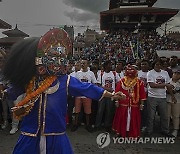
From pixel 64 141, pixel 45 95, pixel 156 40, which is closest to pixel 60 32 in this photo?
pixel 45 95

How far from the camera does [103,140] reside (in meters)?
5.50

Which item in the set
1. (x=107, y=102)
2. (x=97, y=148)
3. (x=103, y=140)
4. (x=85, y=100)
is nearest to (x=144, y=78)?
(x=107, y=102)

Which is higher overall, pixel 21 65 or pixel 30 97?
pixel 21 65

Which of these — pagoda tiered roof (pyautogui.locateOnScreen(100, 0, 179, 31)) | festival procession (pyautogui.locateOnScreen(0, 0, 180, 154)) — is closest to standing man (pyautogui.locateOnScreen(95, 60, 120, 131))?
festival procession (pyautogui.locateOnScreen(0, 0, 180, 154))

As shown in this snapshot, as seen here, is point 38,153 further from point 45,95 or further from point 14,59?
point 14,59

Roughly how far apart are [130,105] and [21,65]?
11.5 feet

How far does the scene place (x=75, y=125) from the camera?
613 cm

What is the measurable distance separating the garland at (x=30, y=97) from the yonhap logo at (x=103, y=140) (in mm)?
2999

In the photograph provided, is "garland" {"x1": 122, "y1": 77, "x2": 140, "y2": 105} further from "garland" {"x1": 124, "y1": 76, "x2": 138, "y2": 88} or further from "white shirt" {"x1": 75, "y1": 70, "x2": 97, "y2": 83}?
"white shirt" {"x1": 75, "y1": 70, "x2": 97, "y2": 83}

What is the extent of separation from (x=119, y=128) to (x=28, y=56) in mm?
3679

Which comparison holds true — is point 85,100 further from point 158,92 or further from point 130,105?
point 158,92

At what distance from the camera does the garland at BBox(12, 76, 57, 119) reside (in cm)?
228

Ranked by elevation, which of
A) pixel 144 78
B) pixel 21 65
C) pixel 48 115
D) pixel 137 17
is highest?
pixel 137 17

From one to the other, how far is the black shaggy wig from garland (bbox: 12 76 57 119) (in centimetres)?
6
